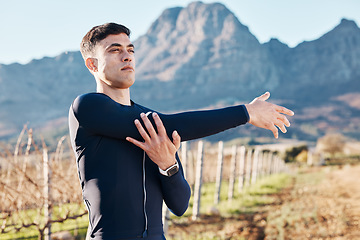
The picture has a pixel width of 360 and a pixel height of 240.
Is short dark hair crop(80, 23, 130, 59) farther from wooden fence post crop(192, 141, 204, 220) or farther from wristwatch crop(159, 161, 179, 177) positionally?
wooden fence post crop(192, 141, 204, 220)

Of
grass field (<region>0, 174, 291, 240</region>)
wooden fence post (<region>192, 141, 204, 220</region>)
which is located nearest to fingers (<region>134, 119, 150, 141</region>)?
grass field (<region>0, 174, 291, 240</region>)

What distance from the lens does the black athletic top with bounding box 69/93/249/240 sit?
1337mm

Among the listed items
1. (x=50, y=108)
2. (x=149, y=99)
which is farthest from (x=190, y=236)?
(x=149, y=99)

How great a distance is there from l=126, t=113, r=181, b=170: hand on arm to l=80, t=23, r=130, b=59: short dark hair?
38cm

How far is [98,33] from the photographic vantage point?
1.54 metres

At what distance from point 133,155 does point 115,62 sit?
0.36 m

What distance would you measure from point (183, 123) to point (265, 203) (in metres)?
9.54

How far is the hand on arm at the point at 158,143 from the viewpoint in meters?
1.35

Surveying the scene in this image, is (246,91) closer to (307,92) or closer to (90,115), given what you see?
(307,92)

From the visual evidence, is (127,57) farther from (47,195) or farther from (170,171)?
(47,195)

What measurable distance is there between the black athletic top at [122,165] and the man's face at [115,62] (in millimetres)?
115

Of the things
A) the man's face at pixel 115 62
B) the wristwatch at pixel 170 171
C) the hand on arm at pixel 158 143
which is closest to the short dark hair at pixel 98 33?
the man's face at pixel 115 62

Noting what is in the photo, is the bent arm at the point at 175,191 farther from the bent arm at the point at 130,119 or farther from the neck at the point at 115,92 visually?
the neck at the point at 115,92

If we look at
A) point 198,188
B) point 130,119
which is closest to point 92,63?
point 130,119
